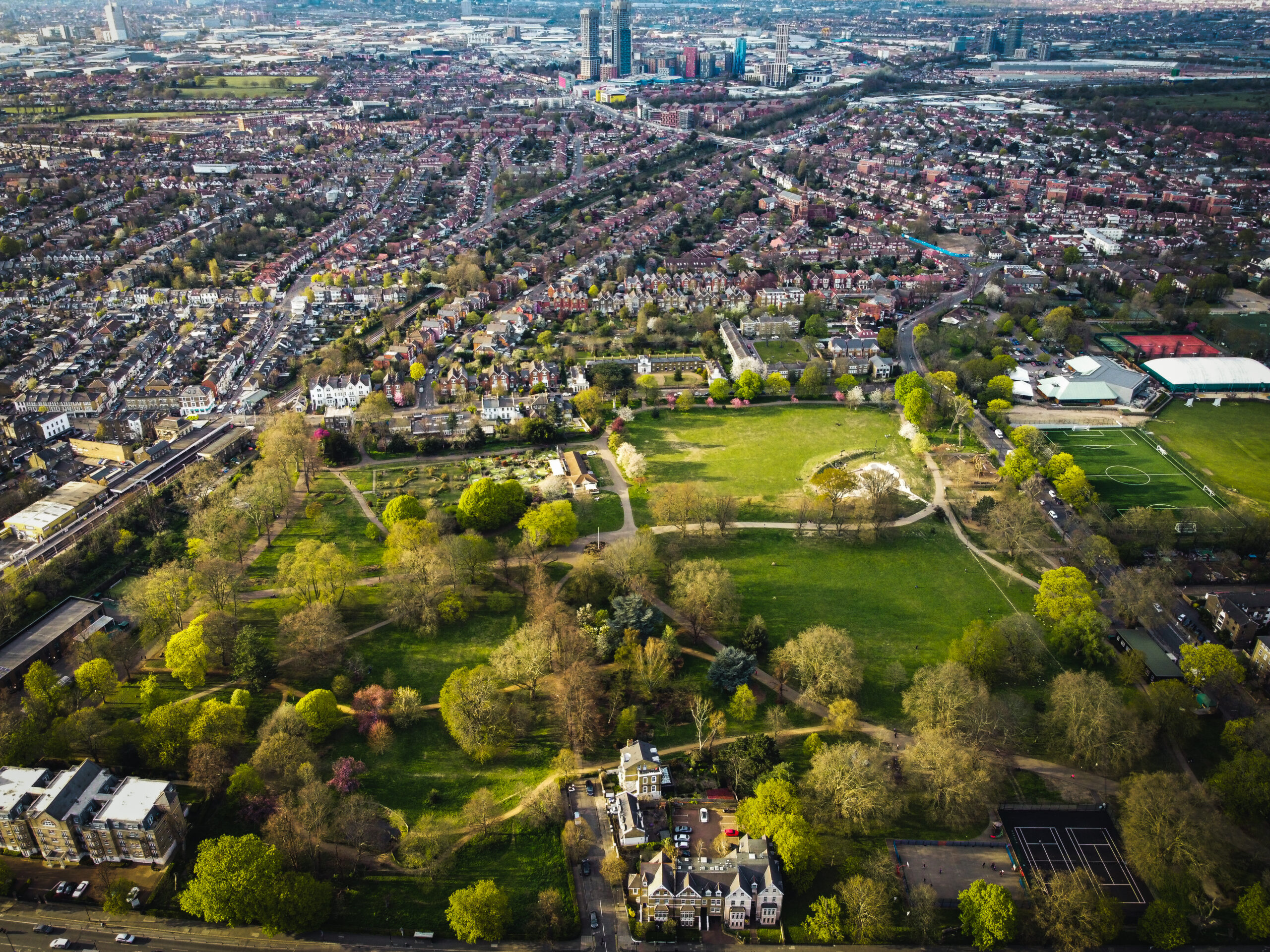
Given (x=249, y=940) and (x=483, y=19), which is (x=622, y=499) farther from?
(x=483, y=19)

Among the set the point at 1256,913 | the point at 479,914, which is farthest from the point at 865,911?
the point at 1256,913

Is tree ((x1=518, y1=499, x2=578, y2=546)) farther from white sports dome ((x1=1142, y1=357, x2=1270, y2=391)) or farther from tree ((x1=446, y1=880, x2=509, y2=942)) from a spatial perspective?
white sports dome ((x1=1142, y1=357, x2=1270, y2=391))

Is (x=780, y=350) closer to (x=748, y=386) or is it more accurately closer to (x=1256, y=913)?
(x=748, y=386)

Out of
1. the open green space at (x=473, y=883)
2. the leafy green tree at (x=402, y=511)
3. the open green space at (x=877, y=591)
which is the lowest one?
the open green space at (x=877, y=591)

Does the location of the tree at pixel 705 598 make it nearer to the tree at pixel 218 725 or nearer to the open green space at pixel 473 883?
the open green space at pixel 473 883

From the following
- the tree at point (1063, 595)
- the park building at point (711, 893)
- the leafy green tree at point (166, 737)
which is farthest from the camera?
the tree at point (1063, 595)

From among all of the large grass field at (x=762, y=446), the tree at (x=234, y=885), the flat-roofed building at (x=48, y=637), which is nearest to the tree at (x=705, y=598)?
the large grass field at (x=762, y=446)
